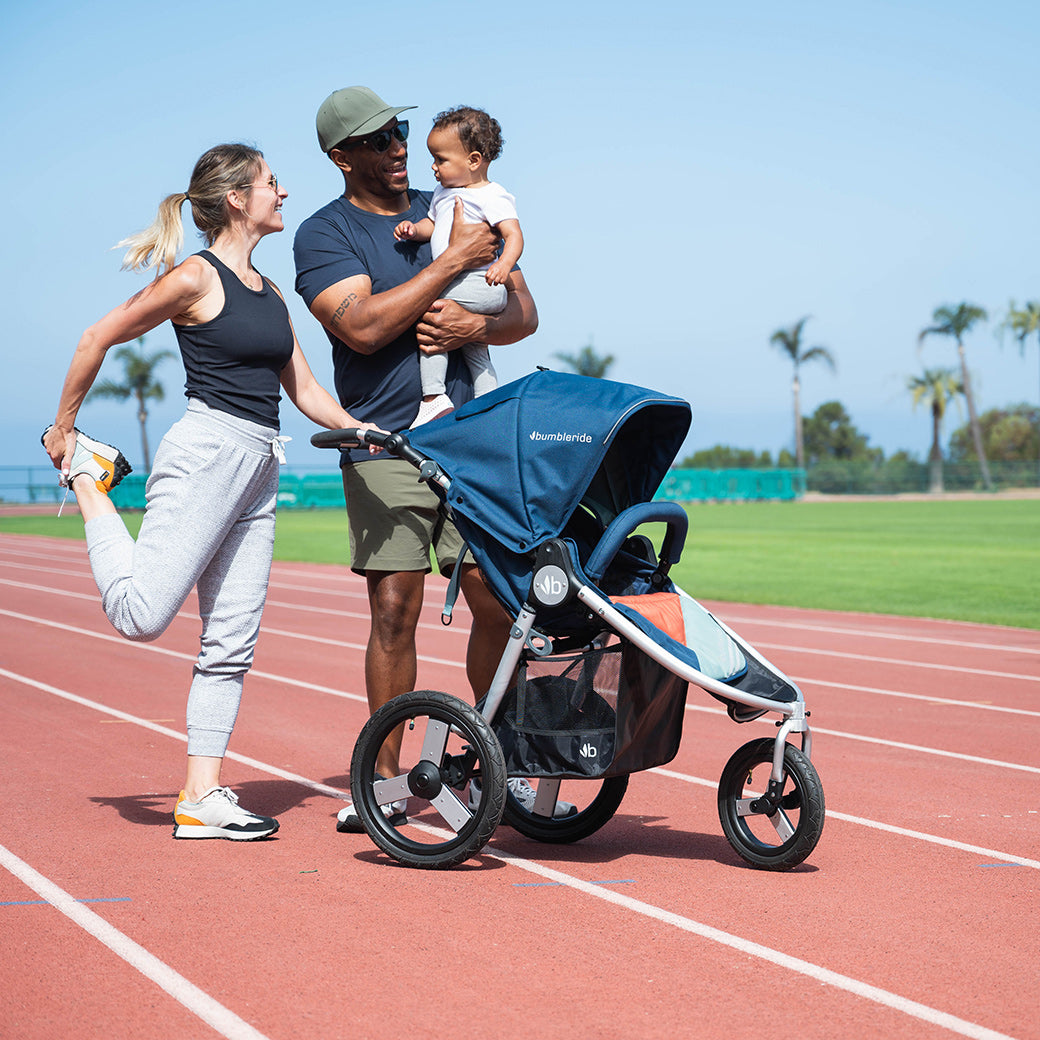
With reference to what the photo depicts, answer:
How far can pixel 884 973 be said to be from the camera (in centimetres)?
344

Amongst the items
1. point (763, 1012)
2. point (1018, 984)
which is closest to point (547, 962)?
point (763, 1012)

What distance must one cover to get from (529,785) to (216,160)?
2.55 meters

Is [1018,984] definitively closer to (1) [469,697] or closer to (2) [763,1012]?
(2) [763,1012]

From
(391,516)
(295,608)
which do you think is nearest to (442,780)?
(391,516)

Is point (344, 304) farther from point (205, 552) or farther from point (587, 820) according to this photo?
point (587, 820)

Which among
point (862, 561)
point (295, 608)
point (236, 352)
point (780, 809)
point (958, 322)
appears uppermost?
point (958, 322)

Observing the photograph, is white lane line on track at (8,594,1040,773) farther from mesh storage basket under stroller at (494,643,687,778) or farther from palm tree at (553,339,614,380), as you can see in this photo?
palm tree at (553,339,614,380)

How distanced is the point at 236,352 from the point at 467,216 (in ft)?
3.33

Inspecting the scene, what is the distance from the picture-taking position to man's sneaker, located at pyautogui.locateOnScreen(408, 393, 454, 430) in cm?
502

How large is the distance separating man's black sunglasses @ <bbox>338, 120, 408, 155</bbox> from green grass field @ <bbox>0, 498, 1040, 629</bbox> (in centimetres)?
975

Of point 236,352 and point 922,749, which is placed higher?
point 236,352

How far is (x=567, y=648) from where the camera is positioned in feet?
15.1

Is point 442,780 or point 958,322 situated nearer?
point 442,780

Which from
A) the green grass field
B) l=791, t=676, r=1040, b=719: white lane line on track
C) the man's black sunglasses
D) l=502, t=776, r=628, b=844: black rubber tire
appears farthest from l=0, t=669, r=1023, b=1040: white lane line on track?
the green grass field
